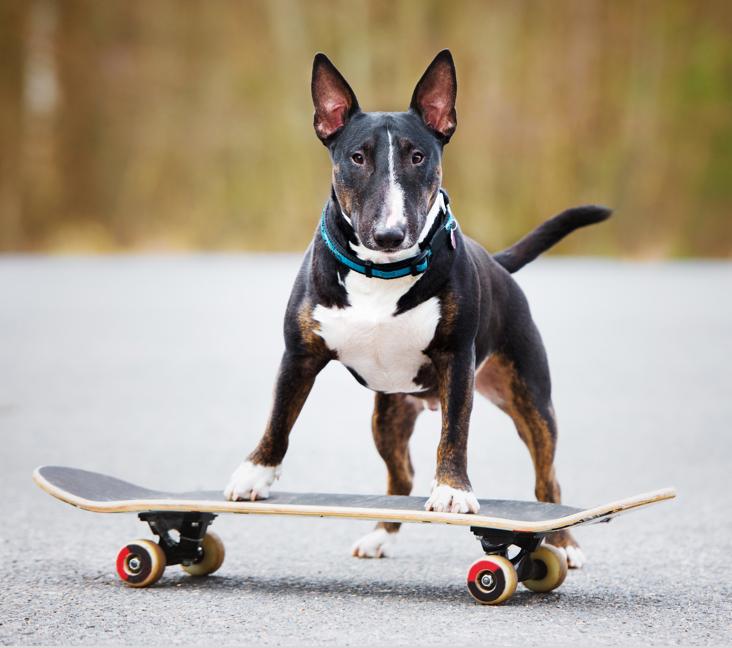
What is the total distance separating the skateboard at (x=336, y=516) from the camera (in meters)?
3.73

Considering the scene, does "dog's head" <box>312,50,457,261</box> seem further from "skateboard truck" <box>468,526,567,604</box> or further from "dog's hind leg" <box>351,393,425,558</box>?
"dog's hind leg" <box>351,393,425,558</box>

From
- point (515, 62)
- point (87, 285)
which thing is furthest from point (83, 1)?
point (515, 62)

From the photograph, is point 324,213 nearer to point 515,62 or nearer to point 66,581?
point 66,581

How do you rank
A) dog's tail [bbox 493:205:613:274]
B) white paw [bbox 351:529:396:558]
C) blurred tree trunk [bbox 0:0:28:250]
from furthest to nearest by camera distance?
blurred tree trunk [bbox 0:0:28:250] < dog's tail [bbox 493:205:613:274] < white paw [bbox 351:529:396:558]

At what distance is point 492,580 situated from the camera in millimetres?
3811

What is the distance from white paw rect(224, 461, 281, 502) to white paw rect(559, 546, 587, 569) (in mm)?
1201

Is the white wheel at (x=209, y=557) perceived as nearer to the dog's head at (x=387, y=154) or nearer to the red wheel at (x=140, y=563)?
the red wheel at (x=140, y=563)

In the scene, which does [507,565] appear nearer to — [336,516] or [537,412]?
[336,516]

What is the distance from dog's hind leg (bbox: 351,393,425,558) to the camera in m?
4.83

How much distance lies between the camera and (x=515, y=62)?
22.1m

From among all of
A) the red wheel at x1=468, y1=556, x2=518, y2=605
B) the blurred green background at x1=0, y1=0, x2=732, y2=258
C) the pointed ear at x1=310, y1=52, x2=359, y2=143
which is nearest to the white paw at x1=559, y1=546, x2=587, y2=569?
the red wheel at x1=468, y1=556, x2=518, y2=605

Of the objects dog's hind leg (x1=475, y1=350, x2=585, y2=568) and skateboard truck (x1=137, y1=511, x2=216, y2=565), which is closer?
skateboard truck (x1=137, y1=511, x2=216, y2=565)

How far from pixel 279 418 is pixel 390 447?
895 millimetres

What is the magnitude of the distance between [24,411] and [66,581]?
475 centimetres
